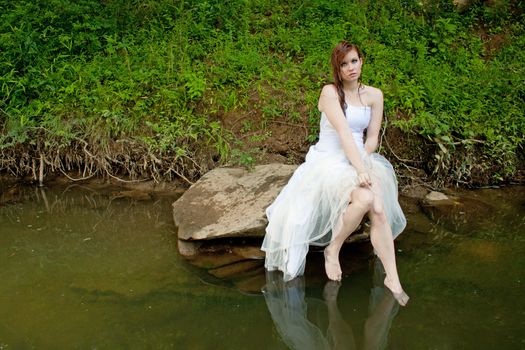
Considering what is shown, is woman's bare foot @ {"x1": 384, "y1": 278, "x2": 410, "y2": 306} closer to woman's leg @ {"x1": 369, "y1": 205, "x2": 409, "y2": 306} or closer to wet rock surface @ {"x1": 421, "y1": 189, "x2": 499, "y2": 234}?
woman's leg @ {"x1": 369, "y1": 205, "x2": 409, "y2": 306}

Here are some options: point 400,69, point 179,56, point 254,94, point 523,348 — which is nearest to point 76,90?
point 179,56

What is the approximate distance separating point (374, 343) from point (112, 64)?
14.7 ft

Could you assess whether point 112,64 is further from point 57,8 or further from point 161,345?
point 161,345

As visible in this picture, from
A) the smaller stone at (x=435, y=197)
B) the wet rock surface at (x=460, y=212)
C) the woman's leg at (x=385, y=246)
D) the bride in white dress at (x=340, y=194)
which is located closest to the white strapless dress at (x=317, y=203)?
the bride in white dress at (x=340, y=194)

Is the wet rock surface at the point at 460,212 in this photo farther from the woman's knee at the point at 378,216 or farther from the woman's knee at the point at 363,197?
the woman's knee at the point at 363,197

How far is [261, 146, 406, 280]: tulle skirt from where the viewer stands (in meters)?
4.07

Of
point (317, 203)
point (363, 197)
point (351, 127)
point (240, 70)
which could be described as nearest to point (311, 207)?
point (317, 203)

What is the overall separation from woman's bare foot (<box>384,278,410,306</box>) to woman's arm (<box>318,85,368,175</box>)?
0.83m

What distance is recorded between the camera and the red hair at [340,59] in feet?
13.5

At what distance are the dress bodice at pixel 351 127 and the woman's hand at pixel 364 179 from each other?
1.27 ft

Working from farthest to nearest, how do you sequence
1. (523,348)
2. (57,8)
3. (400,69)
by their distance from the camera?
(57,8)
(400,69)
(523,348)

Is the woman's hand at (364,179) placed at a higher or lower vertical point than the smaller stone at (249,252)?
higher

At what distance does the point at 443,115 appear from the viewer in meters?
5.75

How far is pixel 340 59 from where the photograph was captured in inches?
164
